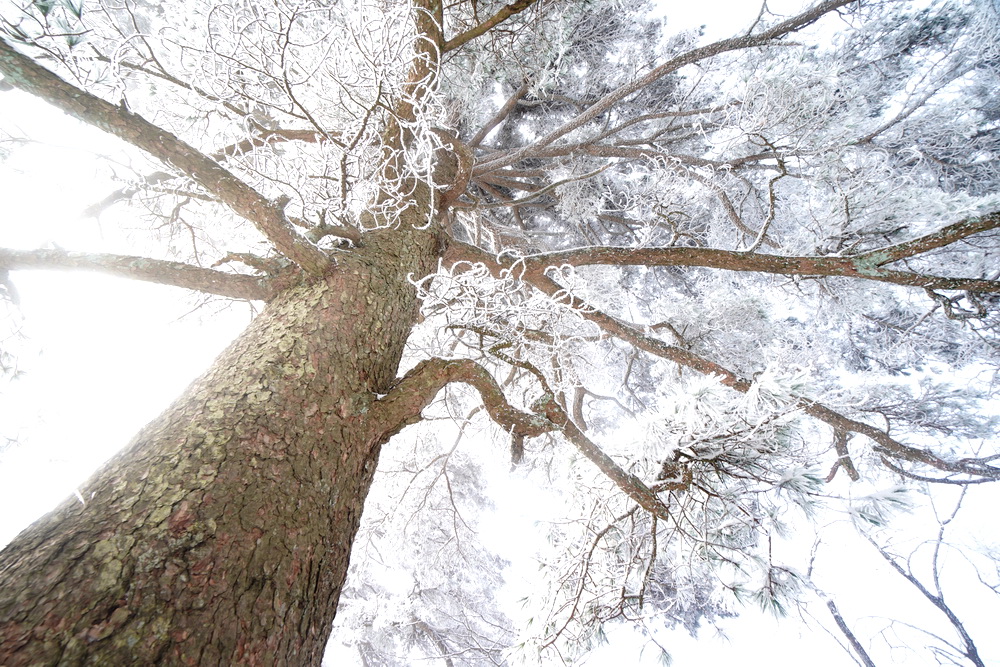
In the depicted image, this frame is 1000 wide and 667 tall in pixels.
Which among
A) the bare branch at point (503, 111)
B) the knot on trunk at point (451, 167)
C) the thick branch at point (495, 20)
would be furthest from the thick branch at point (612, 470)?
the bare branch at point (503, 111)

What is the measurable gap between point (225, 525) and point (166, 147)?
114 centimetres

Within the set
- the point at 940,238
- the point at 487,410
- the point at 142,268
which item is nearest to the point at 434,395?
the point at 487,410

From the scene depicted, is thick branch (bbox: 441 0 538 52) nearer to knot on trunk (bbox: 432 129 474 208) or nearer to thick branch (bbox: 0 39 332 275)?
knot on trunk (bbox: 432 129 474 208)

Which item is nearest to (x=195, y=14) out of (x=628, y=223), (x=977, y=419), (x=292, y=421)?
(x=292, y=421)

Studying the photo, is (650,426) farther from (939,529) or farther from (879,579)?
(879,579)

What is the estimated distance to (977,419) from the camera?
340 centimetres

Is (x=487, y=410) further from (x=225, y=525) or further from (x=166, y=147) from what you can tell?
(x=166, y=147)

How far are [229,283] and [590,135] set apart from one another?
3.87 metres

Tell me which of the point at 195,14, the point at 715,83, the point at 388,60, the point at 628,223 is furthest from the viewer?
the point at 628,223

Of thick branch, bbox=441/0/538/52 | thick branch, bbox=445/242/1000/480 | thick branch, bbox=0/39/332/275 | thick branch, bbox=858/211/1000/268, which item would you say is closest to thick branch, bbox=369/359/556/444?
thick branch, bbox=0/39/332/275

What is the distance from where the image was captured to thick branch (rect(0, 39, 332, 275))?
117 centimetres

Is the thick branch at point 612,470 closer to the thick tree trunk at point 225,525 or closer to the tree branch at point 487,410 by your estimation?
the tree branch at point 487,410

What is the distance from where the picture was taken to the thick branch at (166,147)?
1167 millimetres

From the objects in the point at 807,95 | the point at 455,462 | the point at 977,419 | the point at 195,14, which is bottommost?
the point at 455,462
